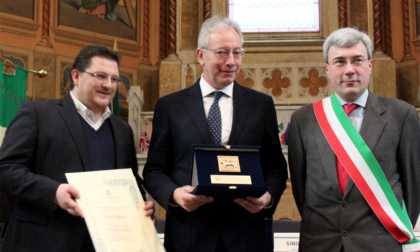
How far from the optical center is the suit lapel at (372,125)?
2.36m

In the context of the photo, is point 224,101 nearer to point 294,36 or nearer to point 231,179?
point 231,179

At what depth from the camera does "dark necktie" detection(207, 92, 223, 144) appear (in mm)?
2506

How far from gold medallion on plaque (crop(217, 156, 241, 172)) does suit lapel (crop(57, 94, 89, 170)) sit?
676 millimetres

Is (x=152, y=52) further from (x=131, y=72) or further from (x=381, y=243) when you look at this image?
(x=381, y=243)

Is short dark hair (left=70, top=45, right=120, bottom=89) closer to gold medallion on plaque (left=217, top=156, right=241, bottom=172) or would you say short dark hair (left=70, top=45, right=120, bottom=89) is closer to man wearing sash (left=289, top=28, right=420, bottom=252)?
gold medallion on plaque (left=217, top=156, right=241, bottom=172)

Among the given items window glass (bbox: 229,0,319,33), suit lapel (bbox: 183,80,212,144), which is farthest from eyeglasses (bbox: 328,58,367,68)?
window glass (bbox: 229,0,319,33)

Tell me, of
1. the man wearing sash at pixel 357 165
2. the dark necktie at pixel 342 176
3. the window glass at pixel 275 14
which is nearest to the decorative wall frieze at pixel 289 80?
the window glass at pixel 275 14

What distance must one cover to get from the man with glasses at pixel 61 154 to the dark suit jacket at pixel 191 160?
16 centimetres

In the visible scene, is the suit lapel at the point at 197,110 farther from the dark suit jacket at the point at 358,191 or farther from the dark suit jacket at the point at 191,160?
the dark suit jacket at the point at 358,191

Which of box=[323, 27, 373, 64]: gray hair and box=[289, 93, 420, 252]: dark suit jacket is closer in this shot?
box=[289, 93, 420, 252]: dark suit jacket

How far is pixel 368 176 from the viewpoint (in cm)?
230

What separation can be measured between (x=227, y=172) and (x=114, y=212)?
54 cm

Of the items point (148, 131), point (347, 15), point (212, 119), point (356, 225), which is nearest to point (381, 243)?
point (356, 225)

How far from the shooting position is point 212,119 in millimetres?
2545
